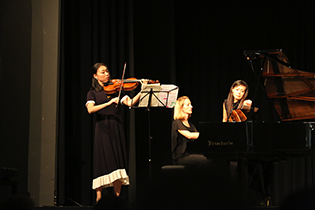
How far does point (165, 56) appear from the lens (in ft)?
16.5

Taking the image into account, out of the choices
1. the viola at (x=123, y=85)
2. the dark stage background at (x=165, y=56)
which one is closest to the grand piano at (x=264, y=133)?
the viola at (x=123, y=85)

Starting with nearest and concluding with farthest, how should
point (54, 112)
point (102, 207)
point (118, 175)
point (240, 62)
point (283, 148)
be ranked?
point (102, 207)
point (283, 148)
point (118, 175)
point (54, 112)
point (240, 62)

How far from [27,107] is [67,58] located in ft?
2.85

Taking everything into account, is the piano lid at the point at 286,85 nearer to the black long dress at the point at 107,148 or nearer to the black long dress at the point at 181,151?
the black long dress at the point at 181,151

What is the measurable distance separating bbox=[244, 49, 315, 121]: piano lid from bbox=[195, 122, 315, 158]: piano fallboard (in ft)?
1.06

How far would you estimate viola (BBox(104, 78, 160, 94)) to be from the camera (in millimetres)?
3668

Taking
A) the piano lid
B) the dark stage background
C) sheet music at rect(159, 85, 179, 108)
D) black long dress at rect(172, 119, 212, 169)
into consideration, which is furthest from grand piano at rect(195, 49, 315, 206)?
the dark stage background

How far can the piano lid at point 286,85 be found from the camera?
124 inches

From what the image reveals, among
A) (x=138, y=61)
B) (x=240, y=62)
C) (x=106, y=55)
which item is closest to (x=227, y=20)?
(x=240, y=62)

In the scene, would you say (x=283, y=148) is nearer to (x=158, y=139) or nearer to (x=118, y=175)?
(x=118, y=175)

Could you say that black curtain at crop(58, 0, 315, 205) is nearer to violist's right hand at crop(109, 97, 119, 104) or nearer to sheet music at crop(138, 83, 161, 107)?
violist's right hand at crop(109, 97, 119, 104)

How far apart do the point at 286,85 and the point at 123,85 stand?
1.52 m

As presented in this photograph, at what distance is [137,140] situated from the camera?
4766 millimetres

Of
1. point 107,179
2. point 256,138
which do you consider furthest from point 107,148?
point 256,138
